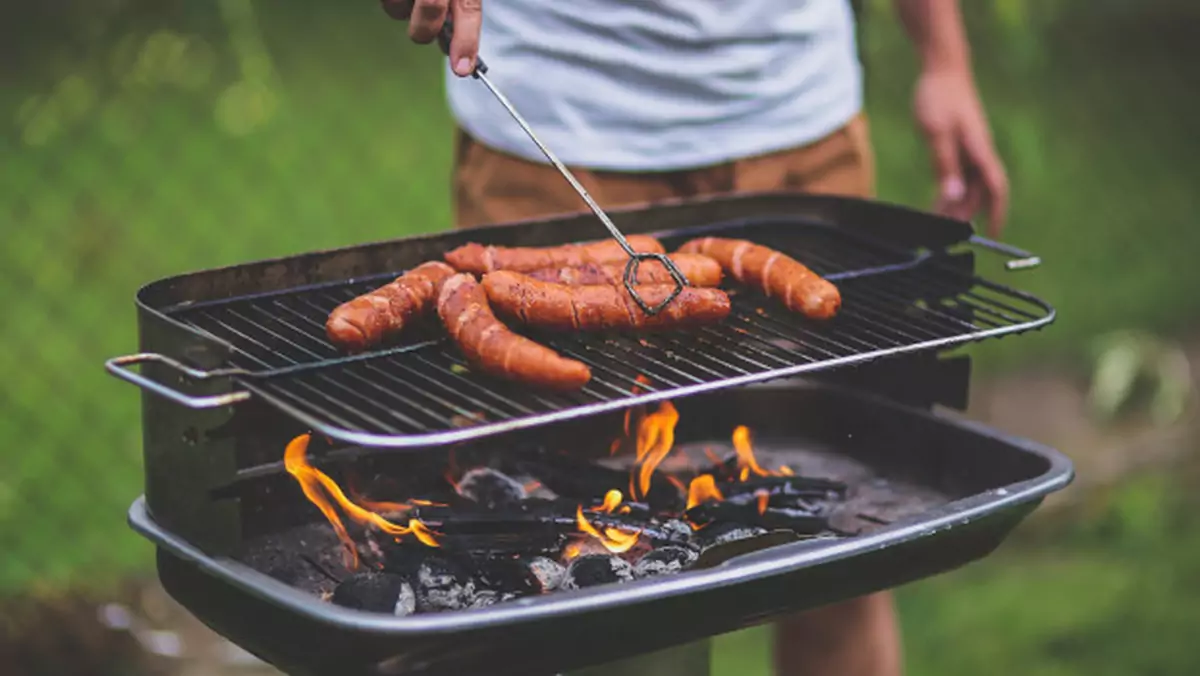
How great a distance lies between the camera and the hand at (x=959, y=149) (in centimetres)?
340

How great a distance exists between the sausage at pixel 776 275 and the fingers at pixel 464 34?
1.91ft

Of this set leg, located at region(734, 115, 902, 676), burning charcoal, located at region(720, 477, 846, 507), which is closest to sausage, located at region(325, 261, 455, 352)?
burning charcoal, located at region(720, 477, 846, 507)

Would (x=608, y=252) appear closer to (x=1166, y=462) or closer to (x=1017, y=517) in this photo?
(x=1017, y=517)

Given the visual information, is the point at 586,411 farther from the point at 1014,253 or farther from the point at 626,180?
the point at 626,180

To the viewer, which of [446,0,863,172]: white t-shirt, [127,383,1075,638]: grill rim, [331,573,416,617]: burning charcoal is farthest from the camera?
[446,0,863,172]: white t-shirt

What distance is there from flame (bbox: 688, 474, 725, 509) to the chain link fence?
208 cm

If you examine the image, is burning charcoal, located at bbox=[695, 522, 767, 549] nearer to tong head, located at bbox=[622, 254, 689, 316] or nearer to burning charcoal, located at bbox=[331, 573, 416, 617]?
tong head, located at bbox=[622, 254, 689, 316]

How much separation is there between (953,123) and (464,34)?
1.44 m

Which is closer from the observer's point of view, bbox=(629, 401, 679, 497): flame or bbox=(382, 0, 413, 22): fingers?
bbox=(382, 0, 413, 22): fingers

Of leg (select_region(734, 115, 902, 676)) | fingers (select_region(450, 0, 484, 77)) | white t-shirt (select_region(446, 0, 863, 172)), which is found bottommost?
leg (select_region(734, 115, 902, 676))

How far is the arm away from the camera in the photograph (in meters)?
3.40

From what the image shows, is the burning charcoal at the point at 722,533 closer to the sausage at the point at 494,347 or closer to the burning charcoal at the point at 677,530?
the burning charcoal at the point at 677,530

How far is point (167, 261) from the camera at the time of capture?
651cm

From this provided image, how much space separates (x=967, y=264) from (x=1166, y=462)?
11.0 ft
